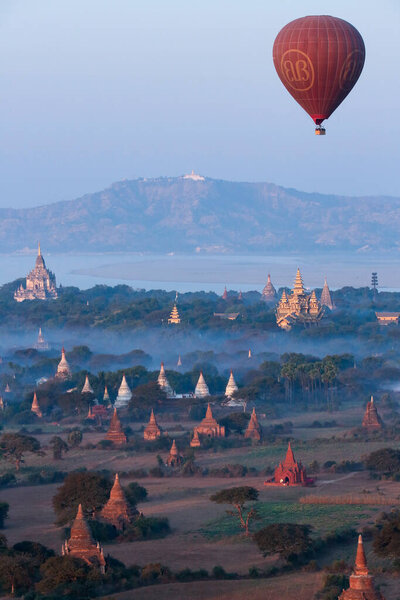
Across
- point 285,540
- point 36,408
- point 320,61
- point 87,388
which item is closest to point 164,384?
point 87,388

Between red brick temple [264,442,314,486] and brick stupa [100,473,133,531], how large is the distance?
9979 millimetres

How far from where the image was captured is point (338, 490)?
56.2 m

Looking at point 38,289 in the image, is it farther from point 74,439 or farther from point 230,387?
point 74,439

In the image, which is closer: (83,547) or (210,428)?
(83,547)

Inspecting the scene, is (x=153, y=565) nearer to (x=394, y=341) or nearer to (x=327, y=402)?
(x=327, y=402)

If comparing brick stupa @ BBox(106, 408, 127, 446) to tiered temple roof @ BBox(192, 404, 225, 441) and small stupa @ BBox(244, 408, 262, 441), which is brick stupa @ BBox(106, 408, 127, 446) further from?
small stupa @ BBox(244, 408, 262, 441)

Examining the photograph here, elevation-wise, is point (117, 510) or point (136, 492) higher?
point (117, 510)

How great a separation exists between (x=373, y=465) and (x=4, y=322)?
104 m

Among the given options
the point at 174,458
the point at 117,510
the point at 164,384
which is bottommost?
the point at 174,458

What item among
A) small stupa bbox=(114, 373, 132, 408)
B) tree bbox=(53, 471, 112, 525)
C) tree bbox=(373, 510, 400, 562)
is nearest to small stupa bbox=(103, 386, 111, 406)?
small stupa bbox=(114, 373, 132, 408)

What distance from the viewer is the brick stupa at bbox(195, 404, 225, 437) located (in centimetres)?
7219

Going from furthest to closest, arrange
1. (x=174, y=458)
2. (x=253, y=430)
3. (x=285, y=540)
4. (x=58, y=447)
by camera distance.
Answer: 1. (x=253, y=430)
2. (x=58, y=447)
3. (x=174, y=458)
4. (x=285, y=540)

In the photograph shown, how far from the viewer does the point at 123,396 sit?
8431 centimetres

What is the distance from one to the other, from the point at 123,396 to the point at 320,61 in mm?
33621
